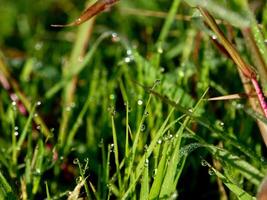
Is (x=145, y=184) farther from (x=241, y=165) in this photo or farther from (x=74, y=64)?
(x=74, y=64)

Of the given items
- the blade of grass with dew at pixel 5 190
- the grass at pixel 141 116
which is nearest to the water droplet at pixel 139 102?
the grass at pixel 141 116

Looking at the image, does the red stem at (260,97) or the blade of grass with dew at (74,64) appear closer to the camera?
the red stem at (260,97)

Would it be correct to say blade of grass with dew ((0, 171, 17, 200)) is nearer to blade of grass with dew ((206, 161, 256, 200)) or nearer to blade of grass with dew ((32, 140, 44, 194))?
blade of grass with dew ((32, 140, 44, 194))

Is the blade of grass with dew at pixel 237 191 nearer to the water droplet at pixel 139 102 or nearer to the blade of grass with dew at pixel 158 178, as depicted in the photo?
the blade of grass with dew at pixel 158 178

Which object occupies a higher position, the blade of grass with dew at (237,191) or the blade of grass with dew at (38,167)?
the blade of grass with dew at (237,191)

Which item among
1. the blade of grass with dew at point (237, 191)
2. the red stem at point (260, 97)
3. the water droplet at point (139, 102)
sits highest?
the red stem at point (260, 97)

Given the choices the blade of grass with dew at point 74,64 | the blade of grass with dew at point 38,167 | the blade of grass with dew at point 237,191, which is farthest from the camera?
the blade of grass with dew at point 74,64

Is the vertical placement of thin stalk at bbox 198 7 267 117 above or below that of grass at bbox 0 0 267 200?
above

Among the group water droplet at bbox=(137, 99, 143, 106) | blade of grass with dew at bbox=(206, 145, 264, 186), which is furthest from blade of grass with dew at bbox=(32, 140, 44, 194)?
blade of grass with dew at bbox=(206, 145, 264, 186)

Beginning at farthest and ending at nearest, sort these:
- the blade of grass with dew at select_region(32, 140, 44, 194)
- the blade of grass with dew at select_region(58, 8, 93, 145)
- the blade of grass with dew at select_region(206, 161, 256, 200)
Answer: the blade of grass with dew at select_region(58, 8, 93, 145) → the blade of grass with dew at select_region(32, 140, 44, 194) → the blade of grass with dew at select_region(206, 161, 256, 200)

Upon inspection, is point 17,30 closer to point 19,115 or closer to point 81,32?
point 81,32
